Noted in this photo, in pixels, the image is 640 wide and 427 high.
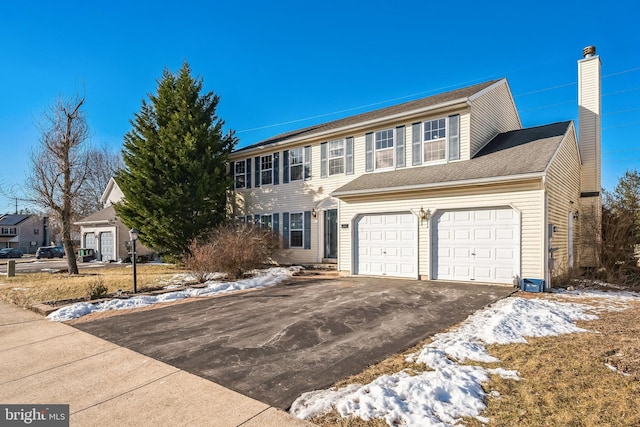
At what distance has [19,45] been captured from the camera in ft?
35.3

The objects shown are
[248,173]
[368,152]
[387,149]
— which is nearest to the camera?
[387,149]

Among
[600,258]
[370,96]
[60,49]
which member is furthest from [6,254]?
[600,258]

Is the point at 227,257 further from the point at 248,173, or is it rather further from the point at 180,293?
the point at 248,173

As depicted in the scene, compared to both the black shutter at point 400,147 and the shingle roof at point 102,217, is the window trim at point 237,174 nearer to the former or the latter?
the black shutter at point 400,147

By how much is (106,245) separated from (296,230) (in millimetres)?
16292

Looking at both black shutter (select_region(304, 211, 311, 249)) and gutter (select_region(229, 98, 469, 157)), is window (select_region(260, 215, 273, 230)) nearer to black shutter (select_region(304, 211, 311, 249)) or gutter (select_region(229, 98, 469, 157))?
black shutter (select_region(304, 211, 311, 249))

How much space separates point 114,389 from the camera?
148 inches

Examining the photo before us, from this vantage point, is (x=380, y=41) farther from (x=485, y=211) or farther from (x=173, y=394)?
(x=173, y=394)

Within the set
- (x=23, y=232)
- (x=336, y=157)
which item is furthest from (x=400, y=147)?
(x=23, y=232)

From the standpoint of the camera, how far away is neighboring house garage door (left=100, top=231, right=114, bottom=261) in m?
23.8

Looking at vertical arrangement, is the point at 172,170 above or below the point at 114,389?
above

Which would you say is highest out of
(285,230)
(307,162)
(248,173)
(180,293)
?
(307,162)

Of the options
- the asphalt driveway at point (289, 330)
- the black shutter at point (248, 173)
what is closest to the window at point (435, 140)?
the asphalt driveway at point (289, 330)

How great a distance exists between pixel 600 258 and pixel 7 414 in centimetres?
1477
